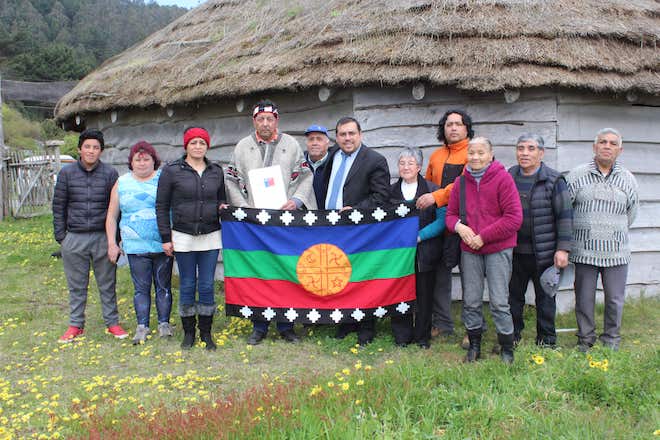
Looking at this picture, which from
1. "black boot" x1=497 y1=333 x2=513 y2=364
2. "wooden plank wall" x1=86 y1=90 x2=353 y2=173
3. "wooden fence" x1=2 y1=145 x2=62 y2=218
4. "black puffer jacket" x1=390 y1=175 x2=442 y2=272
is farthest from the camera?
"wooden fence" x1=2 y1=145 x2=62 y2=218

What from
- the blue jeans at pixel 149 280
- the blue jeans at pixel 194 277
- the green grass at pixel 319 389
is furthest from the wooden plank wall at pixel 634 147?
the blue jeans at pixel 149 280

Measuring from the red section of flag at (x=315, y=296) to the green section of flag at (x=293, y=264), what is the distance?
0.15 ft

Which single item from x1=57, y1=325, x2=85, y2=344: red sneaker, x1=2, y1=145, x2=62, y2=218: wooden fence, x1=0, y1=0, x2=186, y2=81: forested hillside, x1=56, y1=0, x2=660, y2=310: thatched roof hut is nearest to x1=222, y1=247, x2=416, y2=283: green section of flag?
x1=56, y1=0, x2=660, y2=310: thatched roof hut

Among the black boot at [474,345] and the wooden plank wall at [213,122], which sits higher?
the wooden plank wall at [213,122]

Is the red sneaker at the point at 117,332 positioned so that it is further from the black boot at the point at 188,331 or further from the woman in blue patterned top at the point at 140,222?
the black boot at the point at 188,331

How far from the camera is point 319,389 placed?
3.55 m

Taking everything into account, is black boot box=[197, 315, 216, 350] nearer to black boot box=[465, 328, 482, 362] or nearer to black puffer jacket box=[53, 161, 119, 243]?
black puffer jacket box=[53, 161, 119, 243]

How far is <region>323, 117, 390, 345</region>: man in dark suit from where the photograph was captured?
15.9 feet

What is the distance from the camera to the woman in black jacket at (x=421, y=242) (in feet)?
15.6

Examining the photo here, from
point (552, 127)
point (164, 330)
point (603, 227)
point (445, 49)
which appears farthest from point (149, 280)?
point (552, 127)

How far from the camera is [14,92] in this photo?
1434 cm

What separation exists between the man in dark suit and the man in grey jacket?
2.05 m

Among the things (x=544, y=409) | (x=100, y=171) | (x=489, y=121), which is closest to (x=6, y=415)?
(x=100, y=171)

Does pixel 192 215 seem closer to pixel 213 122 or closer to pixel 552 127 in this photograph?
pixel 213 122
